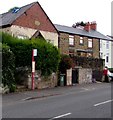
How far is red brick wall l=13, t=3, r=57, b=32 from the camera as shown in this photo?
39.5m

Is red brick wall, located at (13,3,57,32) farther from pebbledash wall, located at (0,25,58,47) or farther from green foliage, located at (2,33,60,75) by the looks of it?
green foliage, located at (2,33,60,75)

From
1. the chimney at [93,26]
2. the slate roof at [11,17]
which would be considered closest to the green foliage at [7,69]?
the slate roof at [11,17]

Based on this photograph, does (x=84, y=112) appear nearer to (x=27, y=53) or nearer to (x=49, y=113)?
(x=49, y=113)

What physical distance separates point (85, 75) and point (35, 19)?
452 inches

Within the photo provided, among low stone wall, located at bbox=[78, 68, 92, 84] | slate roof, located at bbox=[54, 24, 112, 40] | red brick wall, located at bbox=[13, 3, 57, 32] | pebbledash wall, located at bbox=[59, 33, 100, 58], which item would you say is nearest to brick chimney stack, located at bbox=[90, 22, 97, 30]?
slate roof, located at bbox=[54, 24, 112, 40]

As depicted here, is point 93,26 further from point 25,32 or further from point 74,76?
point 74,76

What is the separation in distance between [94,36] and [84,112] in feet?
139

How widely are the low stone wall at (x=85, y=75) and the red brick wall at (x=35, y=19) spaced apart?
1032 centimetres

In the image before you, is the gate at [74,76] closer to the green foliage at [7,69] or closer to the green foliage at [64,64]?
the green foliage at [64,64]

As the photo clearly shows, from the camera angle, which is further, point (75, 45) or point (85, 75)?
point (75, 45)

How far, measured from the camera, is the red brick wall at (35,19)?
129ft

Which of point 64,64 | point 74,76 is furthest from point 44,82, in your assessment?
point 74,76

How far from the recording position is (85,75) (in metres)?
33.7

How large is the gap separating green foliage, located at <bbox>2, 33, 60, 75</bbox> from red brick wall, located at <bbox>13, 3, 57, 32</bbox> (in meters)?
12.6
